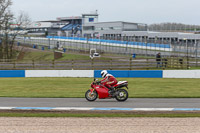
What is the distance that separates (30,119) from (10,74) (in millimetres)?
21696

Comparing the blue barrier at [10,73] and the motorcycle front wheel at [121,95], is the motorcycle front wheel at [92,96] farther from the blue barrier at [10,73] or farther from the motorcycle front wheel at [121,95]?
the blue barrier at [10,73]

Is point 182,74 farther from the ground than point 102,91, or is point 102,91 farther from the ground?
point 102,91

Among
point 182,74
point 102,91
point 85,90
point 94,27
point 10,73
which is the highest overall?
point 94,27

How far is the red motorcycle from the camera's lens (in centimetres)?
1374

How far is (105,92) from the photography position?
13742mm

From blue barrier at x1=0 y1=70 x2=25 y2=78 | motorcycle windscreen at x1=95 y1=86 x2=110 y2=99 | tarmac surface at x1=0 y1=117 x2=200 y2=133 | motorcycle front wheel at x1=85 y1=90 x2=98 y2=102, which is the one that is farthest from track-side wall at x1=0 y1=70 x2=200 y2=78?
tarmac surface at x1=0 y1=117 x2=200 y2=133

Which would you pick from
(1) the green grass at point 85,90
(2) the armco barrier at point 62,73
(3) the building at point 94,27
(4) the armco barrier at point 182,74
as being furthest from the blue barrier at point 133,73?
(3) the building at point 94,27

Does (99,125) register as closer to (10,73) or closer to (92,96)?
Result: (92,96)

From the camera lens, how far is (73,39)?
247 feet

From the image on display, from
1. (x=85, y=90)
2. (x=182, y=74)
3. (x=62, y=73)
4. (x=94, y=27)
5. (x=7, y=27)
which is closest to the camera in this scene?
(x=85, y=90)

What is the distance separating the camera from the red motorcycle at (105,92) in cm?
1374

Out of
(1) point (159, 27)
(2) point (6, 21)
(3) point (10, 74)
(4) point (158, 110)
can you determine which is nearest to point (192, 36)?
(1) point (159, 27)

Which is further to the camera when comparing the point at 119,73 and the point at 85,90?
the point at 119,73

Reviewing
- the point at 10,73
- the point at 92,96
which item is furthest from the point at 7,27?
the point at 92,96
